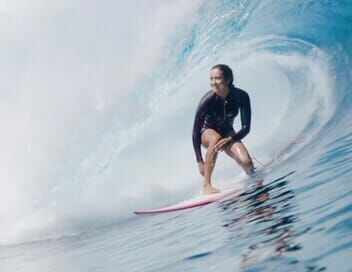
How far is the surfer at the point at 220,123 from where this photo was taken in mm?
7875

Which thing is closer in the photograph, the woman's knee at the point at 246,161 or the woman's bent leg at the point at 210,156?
the woman's bent leg at the point at 210,156

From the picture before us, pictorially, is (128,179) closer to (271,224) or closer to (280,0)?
(280,0)

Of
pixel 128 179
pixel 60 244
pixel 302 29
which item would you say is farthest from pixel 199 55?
pixel 60 244

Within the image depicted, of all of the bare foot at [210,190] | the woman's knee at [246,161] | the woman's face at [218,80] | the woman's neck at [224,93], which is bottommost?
the bare foot at [210,190]

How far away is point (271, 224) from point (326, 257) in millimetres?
1221

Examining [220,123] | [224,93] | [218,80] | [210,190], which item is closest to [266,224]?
[210,190]

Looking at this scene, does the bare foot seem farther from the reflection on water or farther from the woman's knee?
the reflection on water

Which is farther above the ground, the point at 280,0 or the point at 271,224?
the point at 280,0

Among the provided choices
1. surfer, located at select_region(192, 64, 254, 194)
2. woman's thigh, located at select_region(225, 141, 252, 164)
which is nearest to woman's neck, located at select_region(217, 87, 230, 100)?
surfer, located at select_region(192, 64, 254, 194)

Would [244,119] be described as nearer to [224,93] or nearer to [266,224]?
[224,93]

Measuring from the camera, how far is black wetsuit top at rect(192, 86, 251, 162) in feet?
26.1

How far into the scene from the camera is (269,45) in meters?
12.9

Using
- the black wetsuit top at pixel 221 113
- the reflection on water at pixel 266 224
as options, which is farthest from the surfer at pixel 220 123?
the reflection on water at pixel 266 224

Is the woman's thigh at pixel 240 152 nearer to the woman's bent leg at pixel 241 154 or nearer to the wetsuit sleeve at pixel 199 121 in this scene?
the woman's bent leg at pixel 241 154
